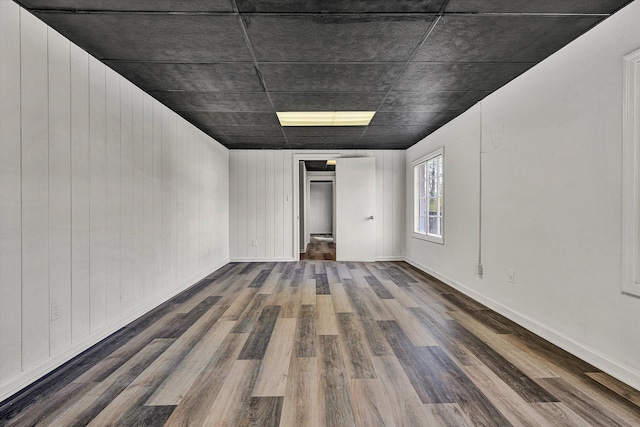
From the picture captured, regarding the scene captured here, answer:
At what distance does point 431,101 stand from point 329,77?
4.36 feet

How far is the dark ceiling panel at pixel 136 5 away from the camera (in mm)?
1697

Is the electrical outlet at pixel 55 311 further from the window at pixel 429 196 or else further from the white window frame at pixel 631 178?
the window at pixel 429 196

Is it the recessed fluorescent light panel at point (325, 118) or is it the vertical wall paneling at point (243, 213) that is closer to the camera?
the recessed fluorescent light panel at point (325, 118)

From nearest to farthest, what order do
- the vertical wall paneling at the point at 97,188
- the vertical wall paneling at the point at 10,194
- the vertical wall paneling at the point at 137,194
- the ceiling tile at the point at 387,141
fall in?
the vertical wall paneling at the point at 10,194 < the vertical wall paneling at the point at 97,188 < the vertical wall paneling at the point at 137,194 < the ceiling tile at the point at 387,141

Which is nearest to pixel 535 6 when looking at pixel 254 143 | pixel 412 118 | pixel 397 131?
pixel 412 118

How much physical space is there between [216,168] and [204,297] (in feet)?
8.14

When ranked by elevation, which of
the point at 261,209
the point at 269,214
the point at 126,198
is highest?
the point at 126,198

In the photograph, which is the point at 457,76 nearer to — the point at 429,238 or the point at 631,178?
the point at 631,178

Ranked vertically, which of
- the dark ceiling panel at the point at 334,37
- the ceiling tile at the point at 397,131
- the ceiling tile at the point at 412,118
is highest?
the ceiling tile at the point at 397,131

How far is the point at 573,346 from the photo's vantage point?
82.1 inches

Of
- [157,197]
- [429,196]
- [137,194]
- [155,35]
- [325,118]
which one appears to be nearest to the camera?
[155,35]

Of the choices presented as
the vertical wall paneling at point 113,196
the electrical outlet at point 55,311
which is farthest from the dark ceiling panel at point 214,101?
the electrical outlet at point 55,311

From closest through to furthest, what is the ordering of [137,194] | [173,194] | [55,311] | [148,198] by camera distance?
1. [55,311]
2. [137,194]
3. [148,198]
4. [173,194]

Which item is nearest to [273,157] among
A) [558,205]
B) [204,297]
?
[204,297]
